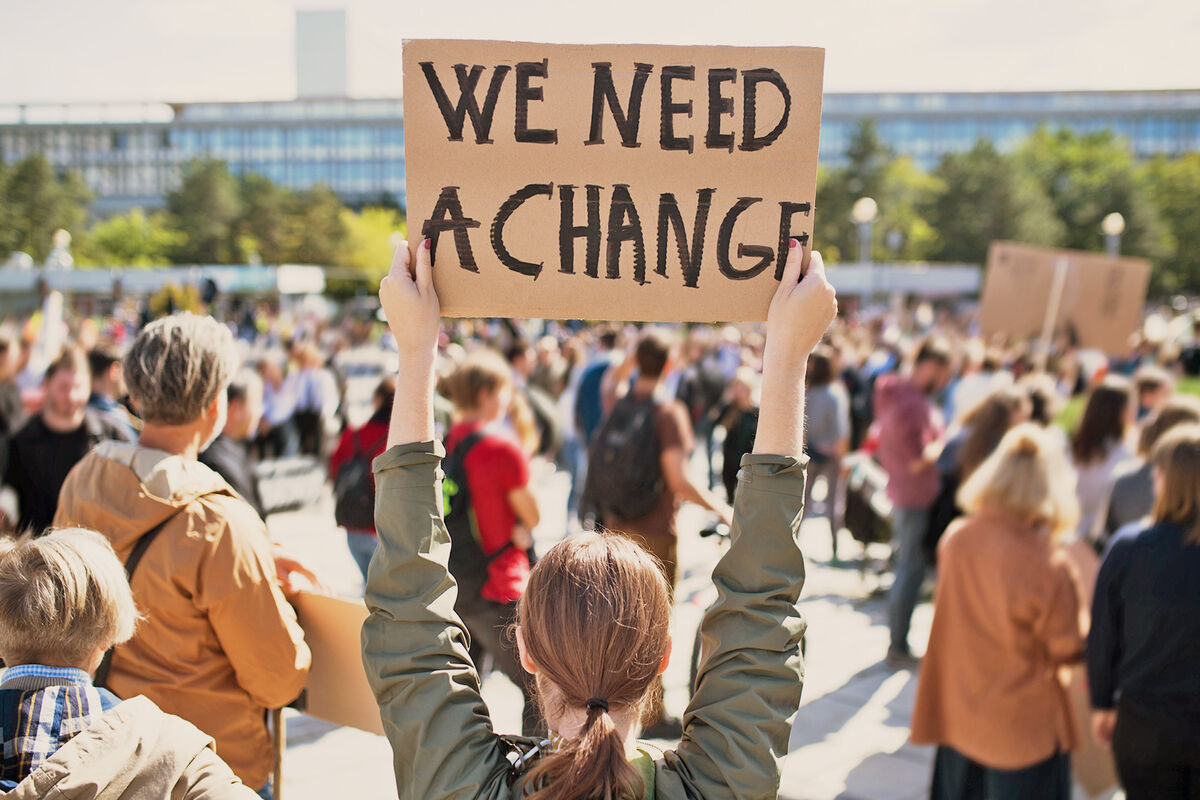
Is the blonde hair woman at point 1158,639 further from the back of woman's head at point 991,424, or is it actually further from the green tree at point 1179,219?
the green tree at point 1179,219

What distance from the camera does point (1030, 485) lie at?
3297 millimetres

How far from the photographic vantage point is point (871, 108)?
106000 millimetres

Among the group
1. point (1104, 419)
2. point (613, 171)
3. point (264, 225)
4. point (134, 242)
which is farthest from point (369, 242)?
point (613, 171)

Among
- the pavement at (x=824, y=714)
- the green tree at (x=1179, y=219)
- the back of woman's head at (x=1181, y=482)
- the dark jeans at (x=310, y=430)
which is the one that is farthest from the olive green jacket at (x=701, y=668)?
the green tree at (x=1179, y=219)

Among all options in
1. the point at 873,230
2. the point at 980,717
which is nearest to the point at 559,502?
the point at 980,717

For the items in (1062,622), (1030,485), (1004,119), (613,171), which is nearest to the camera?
(613,171)

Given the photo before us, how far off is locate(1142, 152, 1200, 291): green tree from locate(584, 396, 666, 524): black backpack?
203ft

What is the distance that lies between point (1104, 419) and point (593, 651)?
14.1ft

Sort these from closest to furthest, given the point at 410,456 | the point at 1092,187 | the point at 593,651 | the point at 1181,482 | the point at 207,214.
Result: the point at 593,651, the point at 410,456, the point at 1181,482, the point at 1092,187, the point at 207,214

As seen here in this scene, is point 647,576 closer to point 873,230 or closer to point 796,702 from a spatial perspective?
point 796,702

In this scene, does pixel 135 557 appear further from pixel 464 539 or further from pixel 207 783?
pixel 464 539

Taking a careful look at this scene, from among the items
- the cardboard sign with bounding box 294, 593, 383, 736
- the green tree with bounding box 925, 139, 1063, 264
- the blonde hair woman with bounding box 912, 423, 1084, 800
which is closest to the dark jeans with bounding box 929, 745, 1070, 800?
the blonde hair woman with bounding box 912, 423, 1084, 800

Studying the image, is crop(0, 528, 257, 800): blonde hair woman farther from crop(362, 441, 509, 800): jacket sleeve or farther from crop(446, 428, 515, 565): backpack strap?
crop(446, 428, 515, 565): backpack strap

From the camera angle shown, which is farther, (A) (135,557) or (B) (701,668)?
(A) (135,557)
